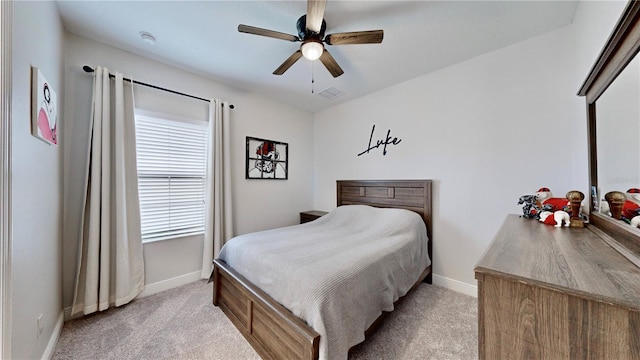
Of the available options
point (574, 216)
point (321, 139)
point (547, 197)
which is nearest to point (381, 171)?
point (321, 139)

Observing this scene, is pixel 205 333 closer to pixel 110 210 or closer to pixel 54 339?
pixel 54 339

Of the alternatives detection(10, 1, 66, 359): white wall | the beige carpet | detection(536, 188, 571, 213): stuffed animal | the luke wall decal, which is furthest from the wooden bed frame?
detection(10, 1, 66, 359): white wall

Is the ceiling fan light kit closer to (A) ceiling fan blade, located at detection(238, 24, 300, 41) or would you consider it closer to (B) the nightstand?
(A) ceiling fan blade, located at detection(238, 24, 300, 41)

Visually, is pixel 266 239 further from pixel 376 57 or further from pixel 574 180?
pixel 574 180

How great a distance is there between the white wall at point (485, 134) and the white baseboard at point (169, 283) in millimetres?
2696

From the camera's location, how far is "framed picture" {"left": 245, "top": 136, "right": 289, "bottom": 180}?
332 cm

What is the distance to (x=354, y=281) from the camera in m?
1.50

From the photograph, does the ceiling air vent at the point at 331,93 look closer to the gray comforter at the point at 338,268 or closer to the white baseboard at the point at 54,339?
the gray comforter at the point at 338,268

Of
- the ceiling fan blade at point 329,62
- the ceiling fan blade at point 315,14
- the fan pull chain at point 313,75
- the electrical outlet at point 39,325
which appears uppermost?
the fan pull chain at point 313,75

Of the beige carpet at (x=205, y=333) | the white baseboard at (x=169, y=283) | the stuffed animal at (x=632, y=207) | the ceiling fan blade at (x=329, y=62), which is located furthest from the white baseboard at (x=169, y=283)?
the stuffed animal at (x=632, y=207)

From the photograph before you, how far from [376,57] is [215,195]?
8.15 ft

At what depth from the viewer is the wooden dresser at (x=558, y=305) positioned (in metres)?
0.57

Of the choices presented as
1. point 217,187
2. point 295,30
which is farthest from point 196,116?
point 295,30

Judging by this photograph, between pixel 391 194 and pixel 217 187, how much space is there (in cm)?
229
